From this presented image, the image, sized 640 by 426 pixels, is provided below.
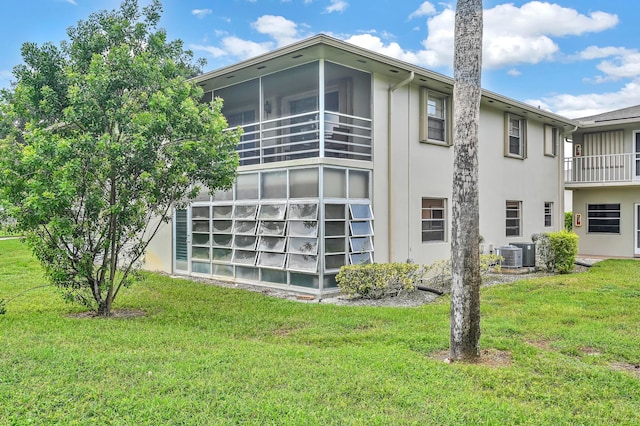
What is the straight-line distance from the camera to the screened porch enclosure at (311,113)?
10.8m

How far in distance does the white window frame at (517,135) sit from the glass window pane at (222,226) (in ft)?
29.9

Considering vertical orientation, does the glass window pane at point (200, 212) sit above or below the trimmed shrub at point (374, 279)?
above

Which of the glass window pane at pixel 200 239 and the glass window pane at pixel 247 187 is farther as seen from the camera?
the glass window pane at pixel 200 239

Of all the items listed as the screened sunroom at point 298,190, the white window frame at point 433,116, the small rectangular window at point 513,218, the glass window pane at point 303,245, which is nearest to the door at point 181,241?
the screened sunroom at point 298,190

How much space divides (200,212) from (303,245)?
4055 millimetres

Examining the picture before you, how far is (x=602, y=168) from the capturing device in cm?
1925

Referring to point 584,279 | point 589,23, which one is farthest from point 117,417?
point 589,23

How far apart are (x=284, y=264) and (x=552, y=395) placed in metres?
7.13

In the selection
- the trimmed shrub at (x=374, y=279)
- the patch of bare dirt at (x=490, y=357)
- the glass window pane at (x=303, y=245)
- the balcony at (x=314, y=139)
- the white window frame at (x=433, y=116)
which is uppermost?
the white window frame at (x=433, y=116)

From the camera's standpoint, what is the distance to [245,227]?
39.1ft

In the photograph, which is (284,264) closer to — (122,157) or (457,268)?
(122,157)

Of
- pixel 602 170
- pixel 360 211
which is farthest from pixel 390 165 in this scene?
pixel 602 170

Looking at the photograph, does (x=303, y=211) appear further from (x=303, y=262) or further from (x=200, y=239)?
(x=200, y=239)

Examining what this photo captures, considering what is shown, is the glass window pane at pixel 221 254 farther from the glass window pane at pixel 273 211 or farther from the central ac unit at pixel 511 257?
the central ac unit at pixel 511 257
